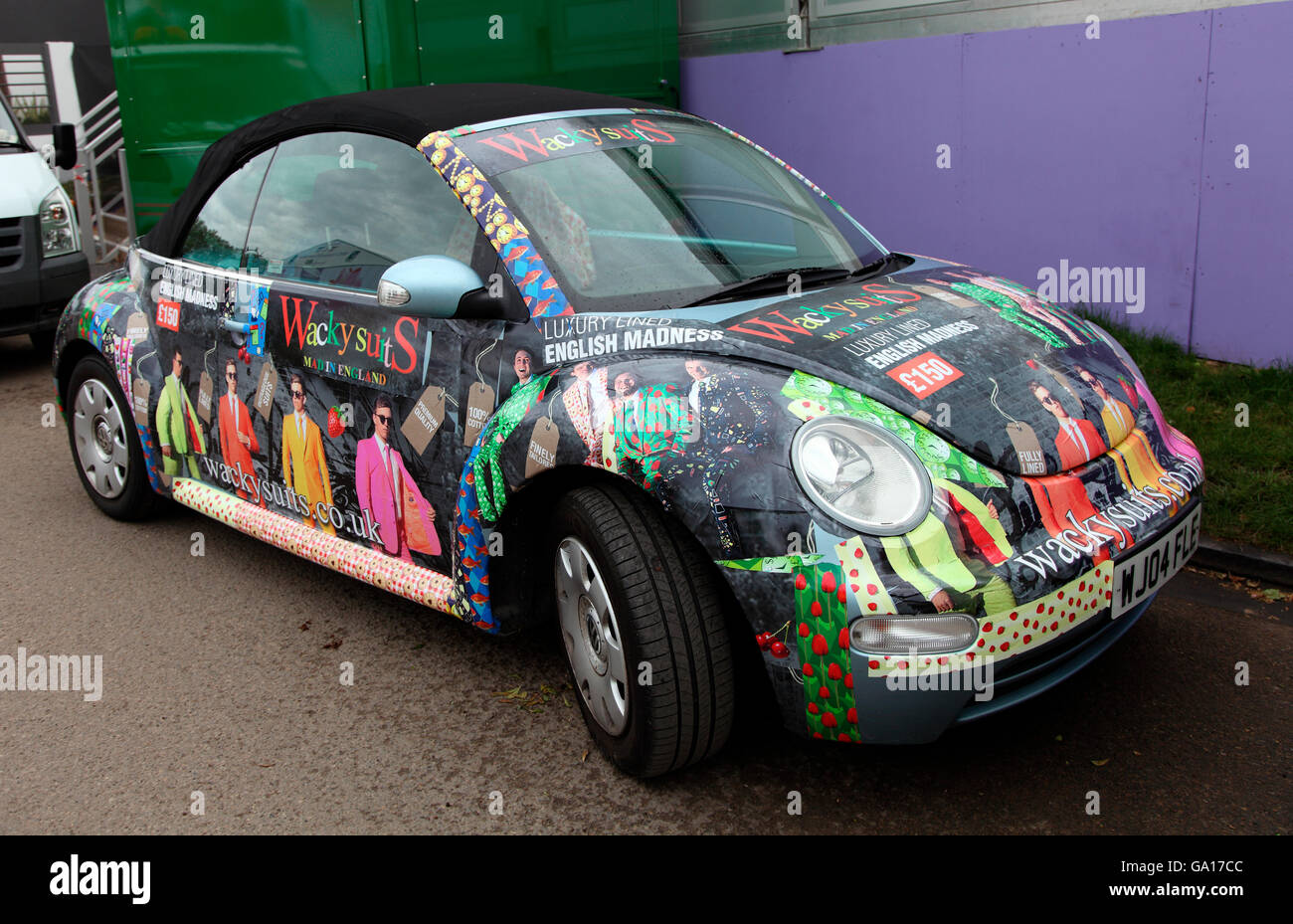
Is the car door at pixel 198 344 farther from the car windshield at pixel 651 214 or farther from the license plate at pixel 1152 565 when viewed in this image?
the license plate at pixel 1152 565

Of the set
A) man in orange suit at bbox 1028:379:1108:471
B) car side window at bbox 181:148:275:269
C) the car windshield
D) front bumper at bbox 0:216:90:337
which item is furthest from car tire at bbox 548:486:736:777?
front bumper at bbox 0:216:90:337

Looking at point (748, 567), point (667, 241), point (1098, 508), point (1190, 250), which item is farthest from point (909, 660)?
point (1190, 250)

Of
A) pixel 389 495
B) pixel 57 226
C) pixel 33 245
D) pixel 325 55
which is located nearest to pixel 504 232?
pixel 389 495

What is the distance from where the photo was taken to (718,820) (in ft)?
9.26

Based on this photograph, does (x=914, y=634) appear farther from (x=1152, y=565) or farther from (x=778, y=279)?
(x=778, y=279)

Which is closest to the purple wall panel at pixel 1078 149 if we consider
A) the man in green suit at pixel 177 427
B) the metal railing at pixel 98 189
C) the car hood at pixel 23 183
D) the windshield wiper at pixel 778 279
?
the windshield wiper at pixel 778 279

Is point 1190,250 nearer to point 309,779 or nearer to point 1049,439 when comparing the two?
point 1049,439

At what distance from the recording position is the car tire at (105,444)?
15.6 feet

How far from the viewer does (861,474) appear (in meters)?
2.59

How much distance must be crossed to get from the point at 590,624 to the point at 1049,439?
1219 mm

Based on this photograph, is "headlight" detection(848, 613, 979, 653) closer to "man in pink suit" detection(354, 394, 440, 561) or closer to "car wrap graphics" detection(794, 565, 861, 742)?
"car wrap graphics" detection(794, 565, 861, 742)

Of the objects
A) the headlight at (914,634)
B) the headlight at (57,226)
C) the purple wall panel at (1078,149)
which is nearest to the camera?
the headlight at (914,634)

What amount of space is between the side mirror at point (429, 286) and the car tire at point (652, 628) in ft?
2.14

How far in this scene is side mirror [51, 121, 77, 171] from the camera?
8.57 metres
